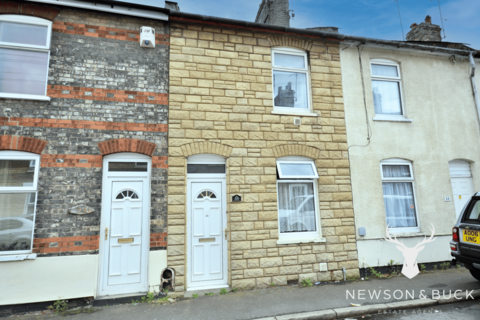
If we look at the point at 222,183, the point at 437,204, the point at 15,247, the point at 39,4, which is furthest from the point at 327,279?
the point at 39,4

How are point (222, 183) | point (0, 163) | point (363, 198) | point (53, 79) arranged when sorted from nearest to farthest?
point (0, 163) → point (53, 79) → point (222, 183) → point (363, 198)

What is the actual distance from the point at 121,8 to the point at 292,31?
392 centimetres

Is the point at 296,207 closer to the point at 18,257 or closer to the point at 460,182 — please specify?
the point at 460,182

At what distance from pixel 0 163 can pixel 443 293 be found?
8.80m

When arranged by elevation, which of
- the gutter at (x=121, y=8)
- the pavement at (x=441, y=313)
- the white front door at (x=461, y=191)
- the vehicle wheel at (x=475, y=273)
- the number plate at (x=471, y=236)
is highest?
the gutter at (x=121, y=8)

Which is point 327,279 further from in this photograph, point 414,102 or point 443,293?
point 414,102

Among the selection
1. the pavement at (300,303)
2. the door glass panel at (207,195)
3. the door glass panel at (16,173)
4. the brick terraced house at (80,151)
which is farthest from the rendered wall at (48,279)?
the door glass panel at (207,195)

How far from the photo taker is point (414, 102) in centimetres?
753

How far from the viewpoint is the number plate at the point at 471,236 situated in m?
5.02

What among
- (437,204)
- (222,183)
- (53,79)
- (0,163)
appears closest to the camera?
(0,163)

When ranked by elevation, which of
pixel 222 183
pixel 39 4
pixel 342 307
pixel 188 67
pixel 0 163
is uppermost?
pixel 39 4

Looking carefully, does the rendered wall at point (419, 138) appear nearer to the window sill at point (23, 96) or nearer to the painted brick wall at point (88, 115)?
the painted brick wall at point (88, 115)

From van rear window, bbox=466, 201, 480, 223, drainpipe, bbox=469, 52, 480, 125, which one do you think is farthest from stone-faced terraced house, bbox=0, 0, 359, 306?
drainpipe, bbox=469, 52, 480, 125

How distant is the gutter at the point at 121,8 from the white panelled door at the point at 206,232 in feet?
12.4
